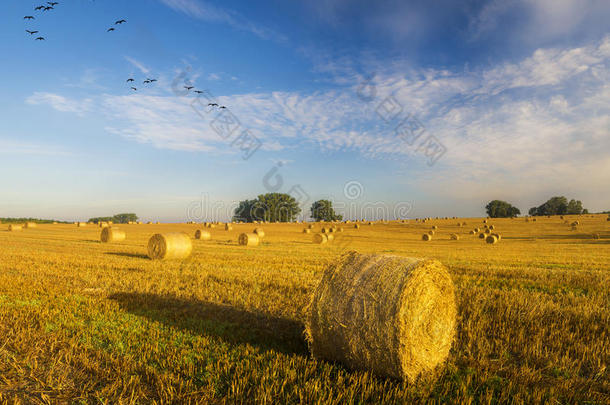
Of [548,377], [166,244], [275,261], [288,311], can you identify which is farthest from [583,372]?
[166,244]

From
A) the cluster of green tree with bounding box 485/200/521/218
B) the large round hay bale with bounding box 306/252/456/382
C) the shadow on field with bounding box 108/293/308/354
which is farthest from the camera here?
the cluster of green tree with bounding box 485/200/521/218

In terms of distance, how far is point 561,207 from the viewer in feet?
316

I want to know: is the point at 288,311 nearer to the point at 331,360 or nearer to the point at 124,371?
the point at 331,360

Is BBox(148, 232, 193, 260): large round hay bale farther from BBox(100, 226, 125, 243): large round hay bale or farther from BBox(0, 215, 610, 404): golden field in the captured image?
BBox(100, 226, 125, 243): large round hay bale

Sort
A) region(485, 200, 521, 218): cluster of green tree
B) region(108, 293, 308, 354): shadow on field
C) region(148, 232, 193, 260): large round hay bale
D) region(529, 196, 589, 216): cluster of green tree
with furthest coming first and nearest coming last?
region(485, 200, 521, 218): cluster of green tree → region(529, 196, 589, 216): cluster of green tree → region(148, 232, 193, 260): large round hay bale → region(108, 293, 308, 354): shadow on field

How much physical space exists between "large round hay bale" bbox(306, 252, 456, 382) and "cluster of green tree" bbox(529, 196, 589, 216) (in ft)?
363

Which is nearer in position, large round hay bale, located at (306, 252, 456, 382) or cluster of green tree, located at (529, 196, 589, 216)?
large round hay bale, located at (306, 252, 456, 382)

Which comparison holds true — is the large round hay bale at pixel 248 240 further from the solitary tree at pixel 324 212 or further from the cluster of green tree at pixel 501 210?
the cluster of green tree at pixel 501 210

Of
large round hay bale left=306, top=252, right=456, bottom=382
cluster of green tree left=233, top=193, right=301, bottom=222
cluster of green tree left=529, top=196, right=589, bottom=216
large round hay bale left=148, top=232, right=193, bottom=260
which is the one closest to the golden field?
large round hay bale left=306, top=252, right=456, bottom=382

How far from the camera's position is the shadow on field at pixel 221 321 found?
19.8 feet

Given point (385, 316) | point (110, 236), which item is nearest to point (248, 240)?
point (110, 236)

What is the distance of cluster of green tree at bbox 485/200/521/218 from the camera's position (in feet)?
343

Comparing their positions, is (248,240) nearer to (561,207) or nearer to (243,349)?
(243,349)

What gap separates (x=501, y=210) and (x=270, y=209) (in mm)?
68042
